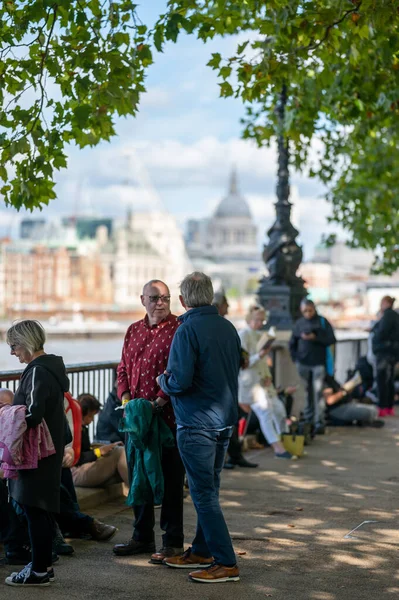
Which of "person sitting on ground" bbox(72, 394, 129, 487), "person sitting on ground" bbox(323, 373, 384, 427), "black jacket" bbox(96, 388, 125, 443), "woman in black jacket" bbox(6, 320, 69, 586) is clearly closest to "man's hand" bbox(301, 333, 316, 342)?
"person sitting on ground" bbox(323, 373, 384, 427)

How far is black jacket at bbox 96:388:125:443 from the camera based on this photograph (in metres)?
10.2

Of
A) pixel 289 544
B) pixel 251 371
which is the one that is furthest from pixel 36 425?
pixel 251 371

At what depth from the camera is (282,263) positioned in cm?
1673

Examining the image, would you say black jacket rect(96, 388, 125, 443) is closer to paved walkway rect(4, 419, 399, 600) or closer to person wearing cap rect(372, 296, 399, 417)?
paved walkway rect(4, 419, 399, 600)

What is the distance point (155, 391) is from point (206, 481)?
2.92 ft

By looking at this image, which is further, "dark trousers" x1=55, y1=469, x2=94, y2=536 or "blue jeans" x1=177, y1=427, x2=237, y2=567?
"dark trousers" x1=55, y1=469, x2=94, y2=536

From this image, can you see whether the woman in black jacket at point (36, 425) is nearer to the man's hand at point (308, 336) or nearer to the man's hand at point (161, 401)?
the man's hand at point (161, 401)

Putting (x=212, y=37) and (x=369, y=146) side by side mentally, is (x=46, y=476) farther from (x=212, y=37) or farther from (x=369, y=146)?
(x=369, y=146)

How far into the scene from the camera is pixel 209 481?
686 cm

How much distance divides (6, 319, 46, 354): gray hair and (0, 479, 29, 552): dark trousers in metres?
1.22

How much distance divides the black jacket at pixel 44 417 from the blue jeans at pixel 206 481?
2.56ft

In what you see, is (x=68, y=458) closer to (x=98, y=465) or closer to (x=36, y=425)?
(x=36, y=425)

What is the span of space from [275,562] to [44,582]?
5.60 feet

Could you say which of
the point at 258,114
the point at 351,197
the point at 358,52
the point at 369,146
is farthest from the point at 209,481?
the point at 351,197
